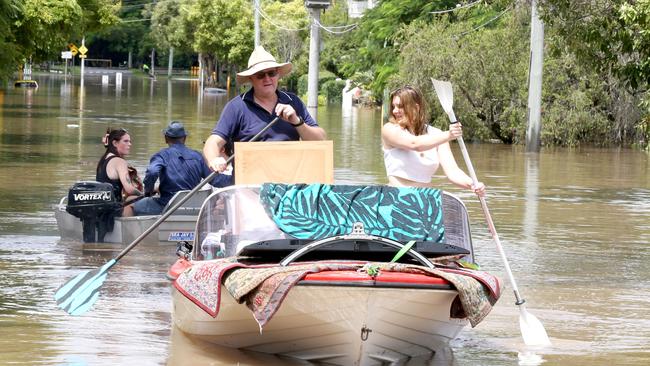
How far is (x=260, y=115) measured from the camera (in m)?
10.5

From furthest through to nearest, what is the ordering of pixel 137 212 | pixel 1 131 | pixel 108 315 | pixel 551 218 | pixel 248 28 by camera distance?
pixel 248 28
pixel 1 131
pixel 551 218
pixel 137 212
pixel 108 315

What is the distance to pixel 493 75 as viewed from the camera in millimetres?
38469

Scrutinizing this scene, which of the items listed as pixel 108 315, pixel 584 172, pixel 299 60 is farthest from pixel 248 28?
pixel 108 315

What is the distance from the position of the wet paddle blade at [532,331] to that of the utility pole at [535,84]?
23.8 m

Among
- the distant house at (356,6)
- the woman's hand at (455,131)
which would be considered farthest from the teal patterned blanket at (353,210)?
the distant house at (356,6)

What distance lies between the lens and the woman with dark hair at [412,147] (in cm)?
962

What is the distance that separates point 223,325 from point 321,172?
144cm

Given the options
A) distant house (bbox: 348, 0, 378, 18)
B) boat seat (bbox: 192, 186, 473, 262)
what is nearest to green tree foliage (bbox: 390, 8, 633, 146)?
boat seat (bbox: 192, 186, 473, 262)

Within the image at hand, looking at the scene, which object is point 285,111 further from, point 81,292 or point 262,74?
point 81,292

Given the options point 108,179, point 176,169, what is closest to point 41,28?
point 108,179

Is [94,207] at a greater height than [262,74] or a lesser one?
lesser

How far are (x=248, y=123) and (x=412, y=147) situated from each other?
145 centimetres

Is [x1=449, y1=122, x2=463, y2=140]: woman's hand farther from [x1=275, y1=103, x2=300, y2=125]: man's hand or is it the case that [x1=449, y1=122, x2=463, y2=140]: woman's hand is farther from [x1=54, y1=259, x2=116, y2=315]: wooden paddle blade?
[x1=54, y1=259, x2=116, y2=315]: wooden paddle blade

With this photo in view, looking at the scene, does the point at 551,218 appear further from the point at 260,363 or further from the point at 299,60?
the point at 299,60
